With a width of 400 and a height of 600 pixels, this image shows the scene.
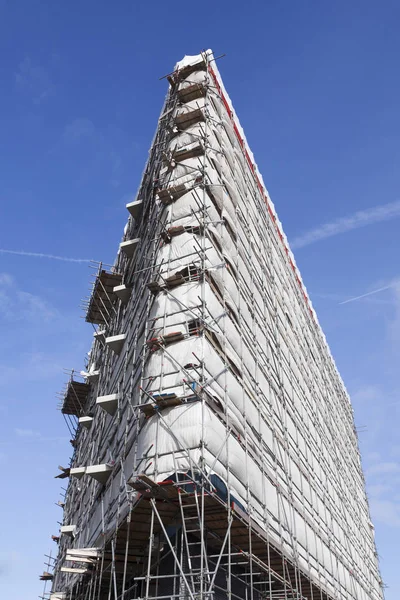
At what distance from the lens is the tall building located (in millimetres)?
13508

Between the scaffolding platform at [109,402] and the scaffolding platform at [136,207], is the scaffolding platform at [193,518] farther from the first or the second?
the scaffolding platform at [136,207]

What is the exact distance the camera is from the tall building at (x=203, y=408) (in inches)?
532

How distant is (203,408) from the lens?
548 inches

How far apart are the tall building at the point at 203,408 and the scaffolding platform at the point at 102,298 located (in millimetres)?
125

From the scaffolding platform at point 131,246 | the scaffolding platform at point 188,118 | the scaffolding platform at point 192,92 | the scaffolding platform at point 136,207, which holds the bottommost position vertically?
the scaffolding platform at point 131,246

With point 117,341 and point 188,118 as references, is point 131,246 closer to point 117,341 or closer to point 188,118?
point 117,341

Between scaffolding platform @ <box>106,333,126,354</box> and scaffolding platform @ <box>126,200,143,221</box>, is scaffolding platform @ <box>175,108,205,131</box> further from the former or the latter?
scaffolding platform @ <box>106,333,126,354</box>

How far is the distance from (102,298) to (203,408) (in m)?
14.7

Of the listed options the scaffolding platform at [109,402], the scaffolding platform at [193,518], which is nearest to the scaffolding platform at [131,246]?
the scaffolding platform at [109,402]

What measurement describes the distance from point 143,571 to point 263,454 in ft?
18.8

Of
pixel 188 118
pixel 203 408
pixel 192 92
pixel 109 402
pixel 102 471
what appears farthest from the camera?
pixel 192 92

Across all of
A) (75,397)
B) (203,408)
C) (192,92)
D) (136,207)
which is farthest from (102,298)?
(203,408)

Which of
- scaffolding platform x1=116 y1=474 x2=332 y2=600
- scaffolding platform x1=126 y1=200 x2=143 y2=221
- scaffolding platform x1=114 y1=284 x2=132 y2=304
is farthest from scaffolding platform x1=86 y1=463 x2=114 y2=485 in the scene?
scaffolding platform x1=126 y1=200 x2=143 y2=221

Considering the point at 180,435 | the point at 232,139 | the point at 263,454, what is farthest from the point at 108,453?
the point at 232,139
